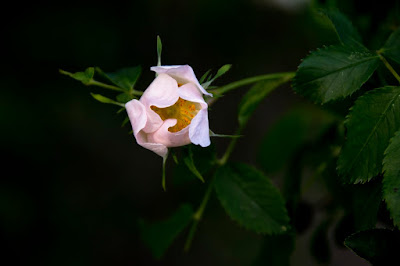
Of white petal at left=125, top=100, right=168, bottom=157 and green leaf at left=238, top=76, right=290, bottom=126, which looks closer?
white petal at left=125, top=100, right=168, bottom=157

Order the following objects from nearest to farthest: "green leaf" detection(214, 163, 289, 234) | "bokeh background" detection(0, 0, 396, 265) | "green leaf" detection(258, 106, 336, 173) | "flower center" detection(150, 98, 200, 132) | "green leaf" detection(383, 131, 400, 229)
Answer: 1. "green leaf" detection(383, 131, 400, 229)
2. "flower center" detection(150, 98, 200, 132)
3. "green leaf" detection(214, 163, 289, 234)
4. "green leaf" detection(258, 106, 336, 173)
5. "bokeh background" detection(0, 0, 396, 265)

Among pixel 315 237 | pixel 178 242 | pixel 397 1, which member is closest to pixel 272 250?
pixel 315 237

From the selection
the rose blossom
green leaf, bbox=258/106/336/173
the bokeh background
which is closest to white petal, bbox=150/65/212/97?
the rose blossom

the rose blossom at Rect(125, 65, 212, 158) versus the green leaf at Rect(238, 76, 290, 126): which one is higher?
the rose blossom at Rect(125, 65, 212, 158)

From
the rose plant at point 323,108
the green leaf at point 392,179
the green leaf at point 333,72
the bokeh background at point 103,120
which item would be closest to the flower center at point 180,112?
the rose plant at point 323,108

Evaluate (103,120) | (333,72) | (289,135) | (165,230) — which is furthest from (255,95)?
(103,120)

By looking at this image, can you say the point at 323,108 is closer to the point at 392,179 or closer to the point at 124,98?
the point at 392,179

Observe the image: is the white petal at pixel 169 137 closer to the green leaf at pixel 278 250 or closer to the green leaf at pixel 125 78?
the green leaf at pixel 125 78

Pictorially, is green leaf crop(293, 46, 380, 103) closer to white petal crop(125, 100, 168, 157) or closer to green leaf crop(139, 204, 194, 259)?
white petal crop(125, 100, 168, 157)
